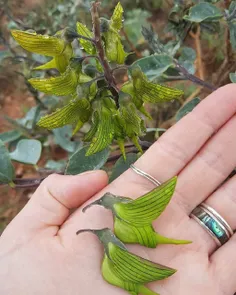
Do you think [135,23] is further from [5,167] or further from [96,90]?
[96,90]

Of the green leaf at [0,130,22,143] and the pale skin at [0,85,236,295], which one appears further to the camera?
the green leaf at [0,130,22,143]

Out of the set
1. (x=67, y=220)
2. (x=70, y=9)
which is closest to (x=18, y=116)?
(x=70, y=9)

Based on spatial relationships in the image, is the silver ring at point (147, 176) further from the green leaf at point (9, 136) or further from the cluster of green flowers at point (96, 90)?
the green leaf at point (9, 136)

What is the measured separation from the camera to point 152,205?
2.64 ft

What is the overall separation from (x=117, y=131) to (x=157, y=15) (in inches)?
62.9

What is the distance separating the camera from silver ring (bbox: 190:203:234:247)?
1.02m

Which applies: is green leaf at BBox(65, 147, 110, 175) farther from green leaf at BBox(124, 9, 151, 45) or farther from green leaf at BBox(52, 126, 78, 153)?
green leaf at BBox(124, 9, 151, 45)

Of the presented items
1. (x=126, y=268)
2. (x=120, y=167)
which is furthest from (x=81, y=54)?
(x=126, y=268)

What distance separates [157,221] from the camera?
99cm

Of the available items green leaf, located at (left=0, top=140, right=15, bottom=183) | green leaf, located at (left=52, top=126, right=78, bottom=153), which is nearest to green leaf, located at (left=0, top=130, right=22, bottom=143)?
green leaf, located at (left=52, top=126, right=78, bottom=153)

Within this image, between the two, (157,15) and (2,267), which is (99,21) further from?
(157,15)

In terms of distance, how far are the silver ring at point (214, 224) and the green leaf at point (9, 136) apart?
0.66 meters

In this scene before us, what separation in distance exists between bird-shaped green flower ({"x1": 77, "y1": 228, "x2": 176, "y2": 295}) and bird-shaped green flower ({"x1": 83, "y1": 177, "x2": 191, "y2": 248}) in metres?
0.03

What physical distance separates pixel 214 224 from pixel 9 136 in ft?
2.37
